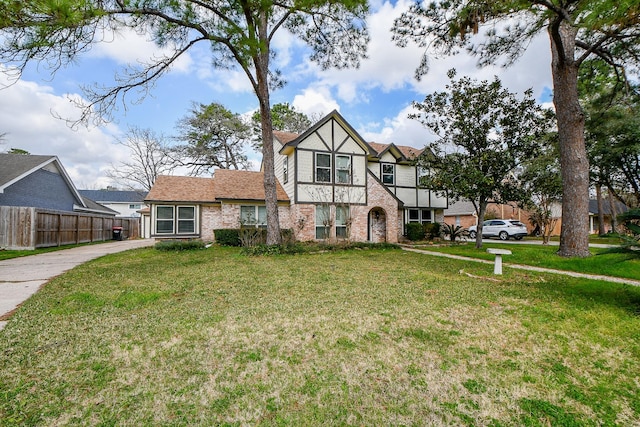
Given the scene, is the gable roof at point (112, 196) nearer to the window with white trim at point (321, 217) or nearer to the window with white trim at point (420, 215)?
the window with white trim at point (321, 217)

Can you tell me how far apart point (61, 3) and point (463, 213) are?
35.0 metres

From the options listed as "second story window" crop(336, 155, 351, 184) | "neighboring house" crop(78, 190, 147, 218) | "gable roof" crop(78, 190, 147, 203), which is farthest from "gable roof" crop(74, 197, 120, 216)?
"second story window" crop(336, 155, 351, 184)

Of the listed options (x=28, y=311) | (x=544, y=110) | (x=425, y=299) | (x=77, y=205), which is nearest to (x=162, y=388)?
(x=28, y=311)

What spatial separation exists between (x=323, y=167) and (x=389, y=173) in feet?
18.0

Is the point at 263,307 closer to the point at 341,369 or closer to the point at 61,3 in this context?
the point at 341,369

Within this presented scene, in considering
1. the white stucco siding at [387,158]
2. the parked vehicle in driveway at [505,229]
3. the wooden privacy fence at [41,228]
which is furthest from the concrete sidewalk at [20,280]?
the parked vehicle in driveway at [505,229]

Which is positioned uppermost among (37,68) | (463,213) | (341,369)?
(37,68)

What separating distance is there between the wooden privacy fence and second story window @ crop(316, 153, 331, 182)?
1411 centimetres

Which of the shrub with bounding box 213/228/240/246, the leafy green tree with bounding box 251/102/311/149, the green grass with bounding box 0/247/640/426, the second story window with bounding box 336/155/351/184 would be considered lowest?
the green grass with bounding box 0/247/640/426

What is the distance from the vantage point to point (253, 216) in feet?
51.3

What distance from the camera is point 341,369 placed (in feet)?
8.77

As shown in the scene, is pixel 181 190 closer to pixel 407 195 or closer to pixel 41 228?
pixel 41 228

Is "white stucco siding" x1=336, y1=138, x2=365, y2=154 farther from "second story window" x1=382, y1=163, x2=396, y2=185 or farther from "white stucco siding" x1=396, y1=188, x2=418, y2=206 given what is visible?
"white stucco siding" x1=396, y1=188, x2=418, y2=206

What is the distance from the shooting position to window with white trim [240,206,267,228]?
15241 millimetres
